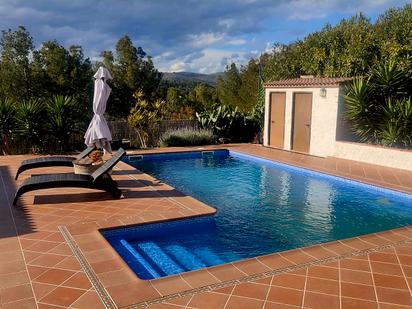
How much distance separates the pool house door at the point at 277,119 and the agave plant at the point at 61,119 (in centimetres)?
879

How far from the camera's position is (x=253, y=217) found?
802 centimetres

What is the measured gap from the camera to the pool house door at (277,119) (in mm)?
16547

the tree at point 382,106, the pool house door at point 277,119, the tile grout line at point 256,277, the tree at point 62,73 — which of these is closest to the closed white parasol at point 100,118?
the tile grout line at point 256,277

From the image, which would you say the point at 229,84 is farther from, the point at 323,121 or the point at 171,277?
the point at 171,277

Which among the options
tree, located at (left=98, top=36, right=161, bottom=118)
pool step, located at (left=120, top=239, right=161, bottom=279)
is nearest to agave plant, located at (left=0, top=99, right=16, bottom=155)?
pool step, located at (left=120, top=239, right=161, bottom=279)

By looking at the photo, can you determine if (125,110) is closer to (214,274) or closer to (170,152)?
(170,152)

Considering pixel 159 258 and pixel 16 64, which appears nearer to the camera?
pixel 159 258

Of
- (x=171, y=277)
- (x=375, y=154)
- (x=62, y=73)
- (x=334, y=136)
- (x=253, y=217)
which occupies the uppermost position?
(x=62, y=73)

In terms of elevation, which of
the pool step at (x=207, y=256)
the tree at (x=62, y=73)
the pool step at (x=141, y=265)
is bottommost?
the pool step at (x=207, y=256)

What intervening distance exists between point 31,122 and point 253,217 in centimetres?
988

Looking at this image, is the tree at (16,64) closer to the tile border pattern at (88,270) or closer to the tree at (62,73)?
the tree at (62,73)

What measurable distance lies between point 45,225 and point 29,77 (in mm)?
20940

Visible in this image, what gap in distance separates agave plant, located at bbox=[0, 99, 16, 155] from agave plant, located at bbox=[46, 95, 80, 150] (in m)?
1.25

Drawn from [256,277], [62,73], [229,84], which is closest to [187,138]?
[62,73]
